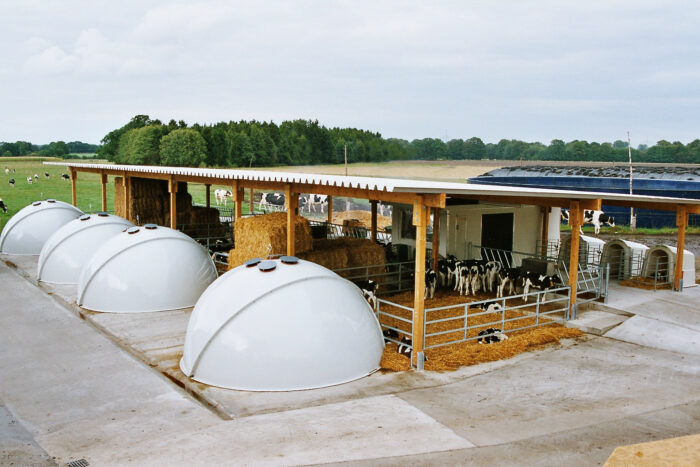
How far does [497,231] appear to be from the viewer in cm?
1741

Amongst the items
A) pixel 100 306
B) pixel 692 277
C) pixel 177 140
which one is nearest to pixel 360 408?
pixel 100 306

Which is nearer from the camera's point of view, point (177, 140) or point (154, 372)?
point (154, 372)

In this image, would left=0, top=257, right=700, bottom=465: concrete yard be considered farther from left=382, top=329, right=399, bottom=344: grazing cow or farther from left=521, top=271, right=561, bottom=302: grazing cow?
left=521, top=271, right=561, bottom=302: grazing cow

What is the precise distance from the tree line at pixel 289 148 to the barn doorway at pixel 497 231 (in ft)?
60.6

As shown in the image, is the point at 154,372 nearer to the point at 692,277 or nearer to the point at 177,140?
the point at 692,277

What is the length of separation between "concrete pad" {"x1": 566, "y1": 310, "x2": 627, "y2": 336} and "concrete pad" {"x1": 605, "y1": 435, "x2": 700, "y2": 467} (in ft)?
23.3

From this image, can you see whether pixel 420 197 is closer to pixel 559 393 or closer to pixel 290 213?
pixel 559 393

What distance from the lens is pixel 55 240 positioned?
682 inches

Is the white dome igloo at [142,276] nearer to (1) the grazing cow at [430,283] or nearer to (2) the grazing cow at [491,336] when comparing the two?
(1) the grazing cow at [430,283]

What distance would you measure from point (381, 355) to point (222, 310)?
2642 millimetres

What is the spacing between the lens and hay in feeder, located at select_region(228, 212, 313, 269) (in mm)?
13523

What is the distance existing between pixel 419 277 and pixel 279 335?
2.44 m

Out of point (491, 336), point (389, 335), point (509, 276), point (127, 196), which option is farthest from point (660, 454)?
point (127, 196)

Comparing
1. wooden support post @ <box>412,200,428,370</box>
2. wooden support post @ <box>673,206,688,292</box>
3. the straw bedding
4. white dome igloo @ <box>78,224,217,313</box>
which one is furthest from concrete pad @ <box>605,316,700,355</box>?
white dome igloo @ <box>78,224,217,313</box>
